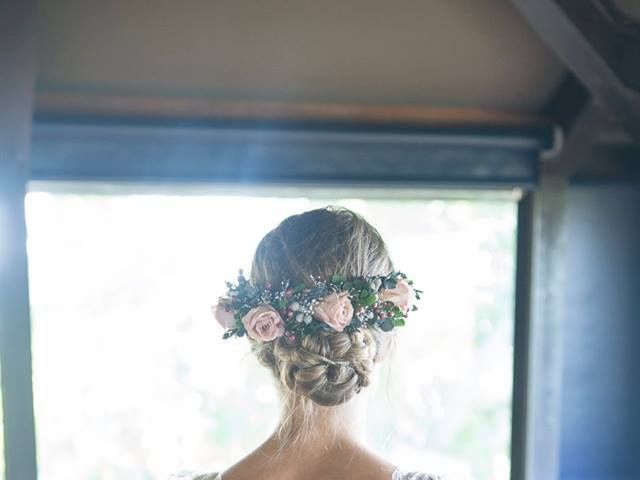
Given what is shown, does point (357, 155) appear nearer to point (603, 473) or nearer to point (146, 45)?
point (146, 45)

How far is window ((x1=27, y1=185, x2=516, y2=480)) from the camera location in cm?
232

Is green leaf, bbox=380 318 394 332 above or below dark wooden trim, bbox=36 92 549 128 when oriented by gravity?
below

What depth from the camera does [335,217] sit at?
1.33m

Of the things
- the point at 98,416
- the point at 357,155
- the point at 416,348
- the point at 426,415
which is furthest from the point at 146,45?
the point at 426,415

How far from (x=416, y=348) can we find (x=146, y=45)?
1.48 meters

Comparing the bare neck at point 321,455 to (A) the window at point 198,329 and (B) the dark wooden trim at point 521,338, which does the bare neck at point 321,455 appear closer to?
(A) the window at point 198,329

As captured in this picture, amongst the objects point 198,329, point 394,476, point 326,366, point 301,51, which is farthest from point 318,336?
point 198,329

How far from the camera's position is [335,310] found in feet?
4.16

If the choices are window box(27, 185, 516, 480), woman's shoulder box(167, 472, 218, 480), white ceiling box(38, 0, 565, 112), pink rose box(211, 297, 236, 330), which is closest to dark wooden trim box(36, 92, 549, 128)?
white ceiling box(38, 0, 565, 112)

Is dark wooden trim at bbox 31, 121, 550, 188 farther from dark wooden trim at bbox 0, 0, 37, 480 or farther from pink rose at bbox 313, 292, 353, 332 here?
pink rose at bbox 313, 292, 353, 332

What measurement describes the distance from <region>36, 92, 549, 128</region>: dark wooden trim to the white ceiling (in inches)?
1.2

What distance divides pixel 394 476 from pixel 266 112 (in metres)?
1.26

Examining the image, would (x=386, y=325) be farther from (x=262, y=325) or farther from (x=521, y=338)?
(x=521, y=338)

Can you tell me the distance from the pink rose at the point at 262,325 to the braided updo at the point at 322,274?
28 mm
